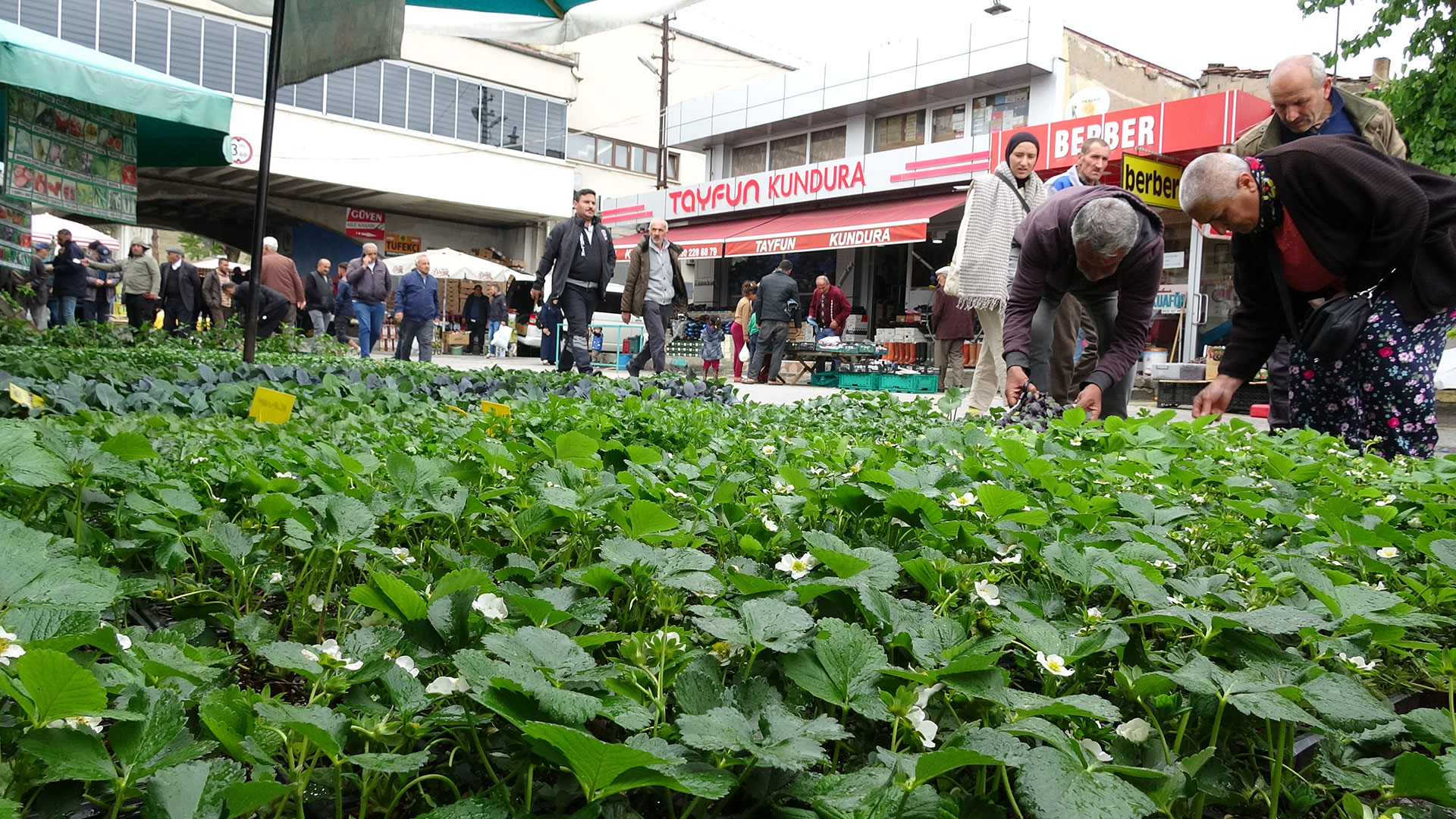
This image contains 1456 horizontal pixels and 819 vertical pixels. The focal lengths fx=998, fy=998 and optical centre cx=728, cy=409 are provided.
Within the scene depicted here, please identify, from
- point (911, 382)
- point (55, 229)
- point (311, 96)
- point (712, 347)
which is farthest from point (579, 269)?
point (311, 96)

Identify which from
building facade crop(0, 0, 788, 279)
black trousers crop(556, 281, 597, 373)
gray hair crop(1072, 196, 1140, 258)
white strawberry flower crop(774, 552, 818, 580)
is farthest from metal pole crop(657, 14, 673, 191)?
white strawberry flower crop(774, 552, 818, 580)

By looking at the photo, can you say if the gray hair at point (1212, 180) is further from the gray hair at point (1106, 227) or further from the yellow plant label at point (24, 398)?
the yellow plant label at point (24, 398)

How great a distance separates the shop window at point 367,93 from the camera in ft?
86.2

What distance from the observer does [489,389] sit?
5.63 m

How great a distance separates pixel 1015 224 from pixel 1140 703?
579 centimetres

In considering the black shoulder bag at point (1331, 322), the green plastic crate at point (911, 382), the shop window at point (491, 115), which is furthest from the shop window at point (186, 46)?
the black shoulder bag at point (1331, 322)

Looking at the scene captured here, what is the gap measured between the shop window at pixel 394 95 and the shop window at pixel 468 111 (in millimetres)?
1522

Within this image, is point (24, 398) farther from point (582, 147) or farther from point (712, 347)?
point (582, 147)

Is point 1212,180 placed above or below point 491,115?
below

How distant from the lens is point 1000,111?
21859mm

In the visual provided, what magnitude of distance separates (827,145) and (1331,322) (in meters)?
22.6

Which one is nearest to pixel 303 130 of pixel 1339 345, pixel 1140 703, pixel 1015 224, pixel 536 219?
pixel 536 219

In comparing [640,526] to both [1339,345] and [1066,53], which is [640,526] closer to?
[1339,345]

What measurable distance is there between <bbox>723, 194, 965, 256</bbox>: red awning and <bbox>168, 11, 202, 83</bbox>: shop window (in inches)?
520
